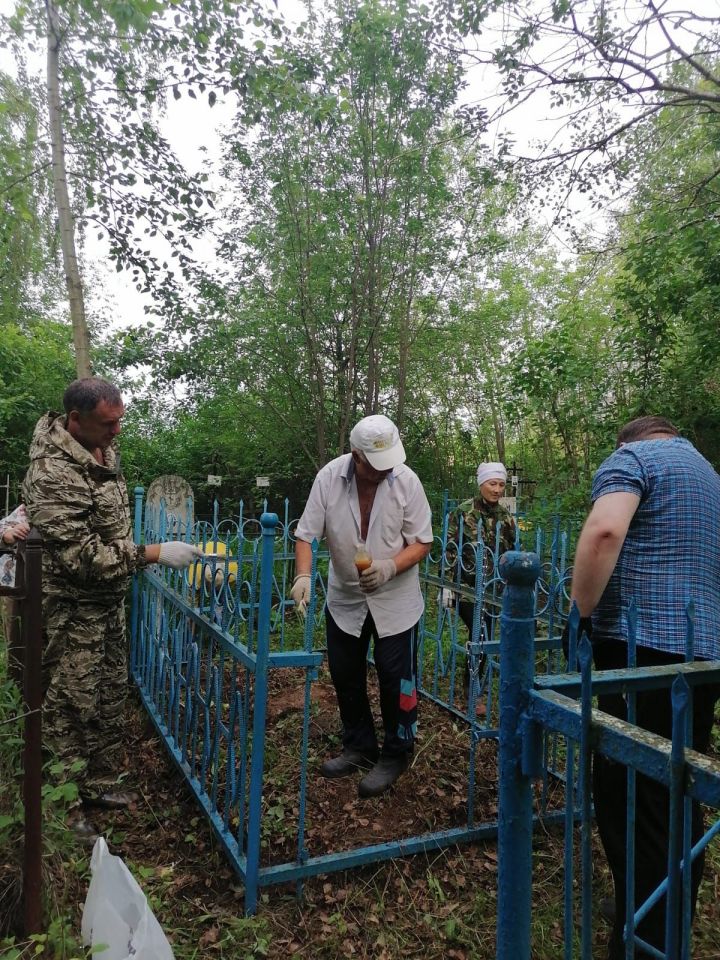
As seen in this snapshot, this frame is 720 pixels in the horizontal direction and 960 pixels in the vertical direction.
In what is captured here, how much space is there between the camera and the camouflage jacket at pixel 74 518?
246cm

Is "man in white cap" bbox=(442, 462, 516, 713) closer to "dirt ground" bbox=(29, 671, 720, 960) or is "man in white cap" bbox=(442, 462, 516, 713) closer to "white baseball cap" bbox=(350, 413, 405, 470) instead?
"dirt ground" bbox=(29, 671, 720, 960)

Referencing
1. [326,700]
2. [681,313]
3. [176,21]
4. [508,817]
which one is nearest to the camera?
[508,817]

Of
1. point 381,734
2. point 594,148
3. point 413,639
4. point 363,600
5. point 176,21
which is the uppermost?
point 176,21

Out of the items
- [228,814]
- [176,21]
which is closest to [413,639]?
[228,814]

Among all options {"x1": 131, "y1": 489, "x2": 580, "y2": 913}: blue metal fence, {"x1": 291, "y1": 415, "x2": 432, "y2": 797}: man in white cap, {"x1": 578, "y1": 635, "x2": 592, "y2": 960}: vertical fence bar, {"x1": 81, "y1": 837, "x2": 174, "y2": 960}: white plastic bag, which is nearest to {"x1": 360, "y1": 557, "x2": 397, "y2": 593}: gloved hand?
{"x1": 291, "y1": 415, "x2": 432, "y2": 797}: man in white cap

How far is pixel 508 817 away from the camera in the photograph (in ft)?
3.52

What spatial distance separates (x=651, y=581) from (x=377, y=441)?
123 cm

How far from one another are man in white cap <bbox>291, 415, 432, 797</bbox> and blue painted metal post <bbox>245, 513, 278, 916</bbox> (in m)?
0.59

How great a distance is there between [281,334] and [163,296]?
2051mm

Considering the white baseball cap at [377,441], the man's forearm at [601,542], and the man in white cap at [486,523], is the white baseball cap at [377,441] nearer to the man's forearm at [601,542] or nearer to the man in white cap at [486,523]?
the man's forearm at [601,542]

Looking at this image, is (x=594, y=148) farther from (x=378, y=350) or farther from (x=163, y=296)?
(x=163, y=296)

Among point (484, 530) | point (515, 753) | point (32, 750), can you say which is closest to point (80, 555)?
point (32, 750)

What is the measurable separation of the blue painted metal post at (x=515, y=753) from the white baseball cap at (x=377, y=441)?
1.59 meters

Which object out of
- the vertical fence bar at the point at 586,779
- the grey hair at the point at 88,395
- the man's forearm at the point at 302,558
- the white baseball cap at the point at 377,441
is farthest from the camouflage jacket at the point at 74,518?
the vertical fence bar at the point at 586,779
